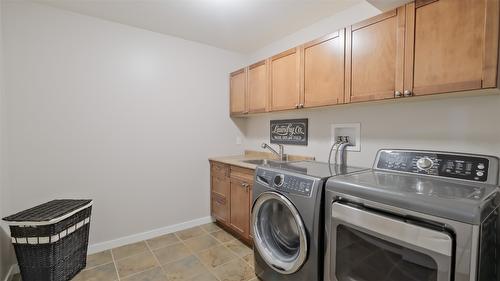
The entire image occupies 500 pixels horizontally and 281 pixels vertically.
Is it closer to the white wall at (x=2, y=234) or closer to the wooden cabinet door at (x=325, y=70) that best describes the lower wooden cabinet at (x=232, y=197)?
the wooden cabinet door at (x=325, y=70)

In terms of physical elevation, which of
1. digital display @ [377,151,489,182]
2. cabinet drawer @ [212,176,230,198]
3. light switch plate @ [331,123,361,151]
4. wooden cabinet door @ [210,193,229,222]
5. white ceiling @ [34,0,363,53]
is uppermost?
white ceiling @ [34,0,363,53]

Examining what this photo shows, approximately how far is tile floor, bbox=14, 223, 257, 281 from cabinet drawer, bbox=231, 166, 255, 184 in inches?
28.4

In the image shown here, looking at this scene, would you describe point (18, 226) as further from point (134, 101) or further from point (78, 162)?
point (134, 101)

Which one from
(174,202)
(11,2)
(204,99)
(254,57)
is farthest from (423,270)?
(11,2)

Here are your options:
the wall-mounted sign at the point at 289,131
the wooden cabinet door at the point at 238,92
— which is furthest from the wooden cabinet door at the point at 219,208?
the wooden cabinet door at the point at 238,92

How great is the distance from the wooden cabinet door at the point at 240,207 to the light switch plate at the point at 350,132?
3.29 feet

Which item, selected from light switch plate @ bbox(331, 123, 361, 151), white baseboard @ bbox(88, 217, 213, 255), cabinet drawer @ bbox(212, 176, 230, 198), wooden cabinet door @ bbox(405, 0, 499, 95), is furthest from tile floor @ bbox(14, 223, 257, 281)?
wooden cabinet door @ bbox(405, 0, 499, 95)

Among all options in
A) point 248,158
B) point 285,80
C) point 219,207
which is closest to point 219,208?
point 219,207

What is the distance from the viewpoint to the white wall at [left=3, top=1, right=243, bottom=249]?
1.95 m

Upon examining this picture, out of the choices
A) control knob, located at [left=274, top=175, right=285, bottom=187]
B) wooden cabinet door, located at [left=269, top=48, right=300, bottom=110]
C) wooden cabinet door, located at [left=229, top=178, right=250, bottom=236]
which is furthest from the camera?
wooden cabinet door, located at [left=229, top=178, right=250, bottom=236]

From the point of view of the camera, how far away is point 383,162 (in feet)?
5.57

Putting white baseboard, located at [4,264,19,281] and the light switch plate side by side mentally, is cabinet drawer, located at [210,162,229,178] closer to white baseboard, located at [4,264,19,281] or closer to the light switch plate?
the light switch plate

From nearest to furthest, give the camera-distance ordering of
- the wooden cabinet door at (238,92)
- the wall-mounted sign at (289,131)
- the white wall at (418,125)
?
the white wall at (418,125)
the wall-mounted sign at (289,131)
the wooden cabinet door at (238,92)

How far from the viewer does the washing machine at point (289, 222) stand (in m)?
1.43
